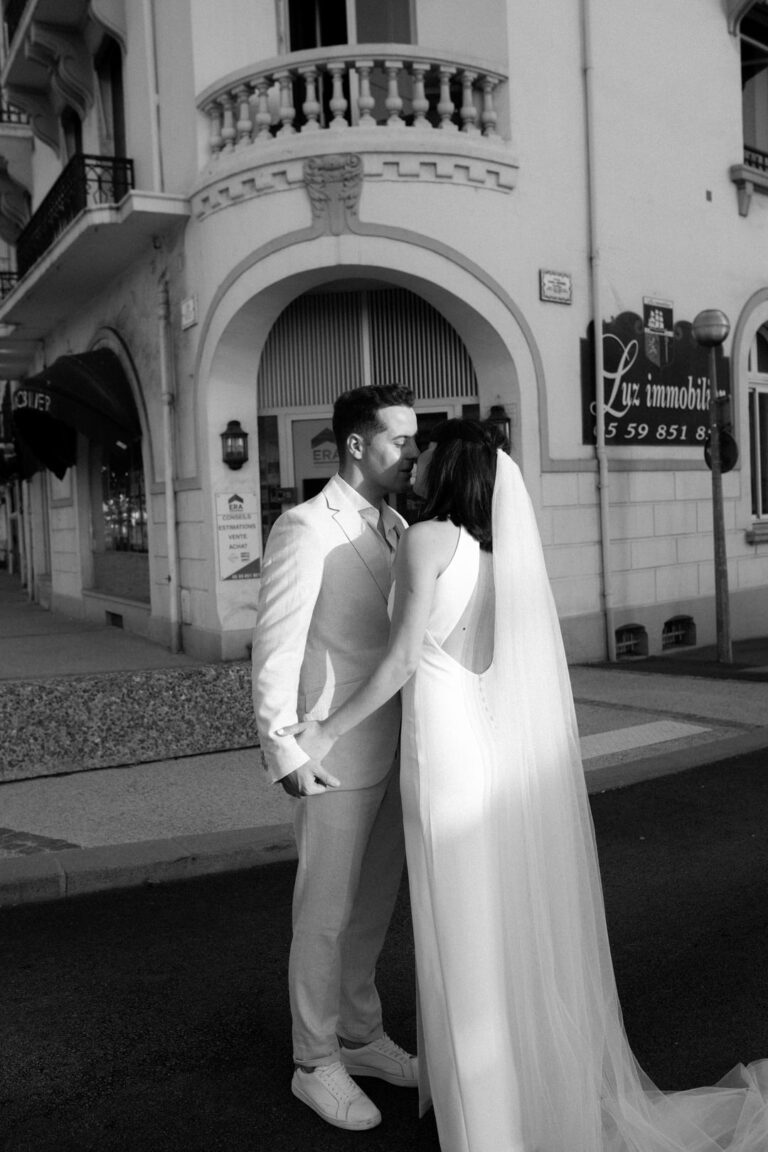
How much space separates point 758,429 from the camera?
1383 cm

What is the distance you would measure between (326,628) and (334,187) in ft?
27.4

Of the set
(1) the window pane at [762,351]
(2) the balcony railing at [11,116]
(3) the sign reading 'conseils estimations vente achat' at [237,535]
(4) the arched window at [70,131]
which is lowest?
(3) the sign reading 'conseils estimations vente achat' at [237,535]

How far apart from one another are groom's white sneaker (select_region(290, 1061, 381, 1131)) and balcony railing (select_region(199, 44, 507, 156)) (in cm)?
917

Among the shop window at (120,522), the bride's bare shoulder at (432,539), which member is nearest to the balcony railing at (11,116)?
the shop window at (120,522)

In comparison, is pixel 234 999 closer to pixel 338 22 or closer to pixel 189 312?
pixel 189 312

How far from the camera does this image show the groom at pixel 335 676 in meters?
2.71

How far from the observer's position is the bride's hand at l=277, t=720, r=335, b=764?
2641 millimetres

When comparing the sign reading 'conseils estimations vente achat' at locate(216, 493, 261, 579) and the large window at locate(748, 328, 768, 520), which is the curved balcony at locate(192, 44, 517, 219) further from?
the large window at locate(748, 328, 768, 520)

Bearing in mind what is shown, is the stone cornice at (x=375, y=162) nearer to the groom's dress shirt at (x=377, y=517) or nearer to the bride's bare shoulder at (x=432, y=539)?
the groom's dress shirt at (x=377, y=517)

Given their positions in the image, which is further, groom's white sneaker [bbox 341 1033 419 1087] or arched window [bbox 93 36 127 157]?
arched window [bbox 93 36 127 157]

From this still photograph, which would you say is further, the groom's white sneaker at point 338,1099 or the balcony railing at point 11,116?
the balcony railing at point 11,116

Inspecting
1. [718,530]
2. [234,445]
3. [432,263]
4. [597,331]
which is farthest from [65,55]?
[718,530]

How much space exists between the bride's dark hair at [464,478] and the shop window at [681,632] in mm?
10211

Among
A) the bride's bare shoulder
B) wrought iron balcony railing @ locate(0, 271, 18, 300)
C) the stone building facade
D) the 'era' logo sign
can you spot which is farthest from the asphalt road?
wrought iron balcony railing @ locate(0, 271, 18, 300)
